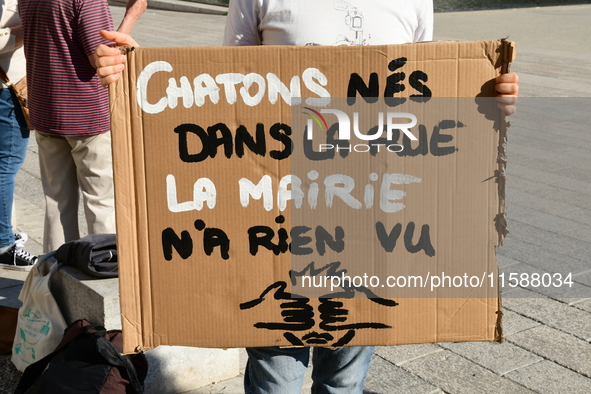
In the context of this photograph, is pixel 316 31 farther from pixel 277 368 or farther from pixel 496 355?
pixel 496 355

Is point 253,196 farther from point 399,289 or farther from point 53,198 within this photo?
point 53,198

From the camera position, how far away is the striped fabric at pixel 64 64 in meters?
3.16

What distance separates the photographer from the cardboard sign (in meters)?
1.66

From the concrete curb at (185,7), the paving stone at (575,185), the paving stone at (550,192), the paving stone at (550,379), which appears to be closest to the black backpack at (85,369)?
the paving stone at (550,379)

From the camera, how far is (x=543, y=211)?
4805mm

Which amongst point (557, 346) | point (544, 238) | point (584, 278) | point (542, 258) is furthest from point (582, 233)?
point (557, 346)

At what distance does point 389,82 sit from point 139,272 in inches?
29.7

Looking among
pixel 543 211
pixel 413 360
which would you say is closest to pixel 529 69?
pixel 543 211

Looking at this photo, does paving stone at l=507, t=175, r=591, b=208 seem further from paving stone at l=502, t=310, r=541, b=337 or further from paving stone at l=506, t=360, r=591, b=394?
paving stone at l=506, t=360, r=591, b=394

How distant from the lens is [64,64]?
321 cm

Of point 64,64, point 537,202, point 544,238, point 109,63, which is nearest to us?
point 109,63

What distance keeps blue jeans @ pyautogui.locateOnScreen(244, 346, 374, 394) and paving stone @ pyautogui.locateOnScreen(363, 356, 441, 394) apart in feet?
2.47

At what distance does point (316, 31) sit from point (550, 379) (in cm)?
176

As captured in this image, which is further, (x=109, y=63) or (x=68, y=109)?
(x=68, y=109)
